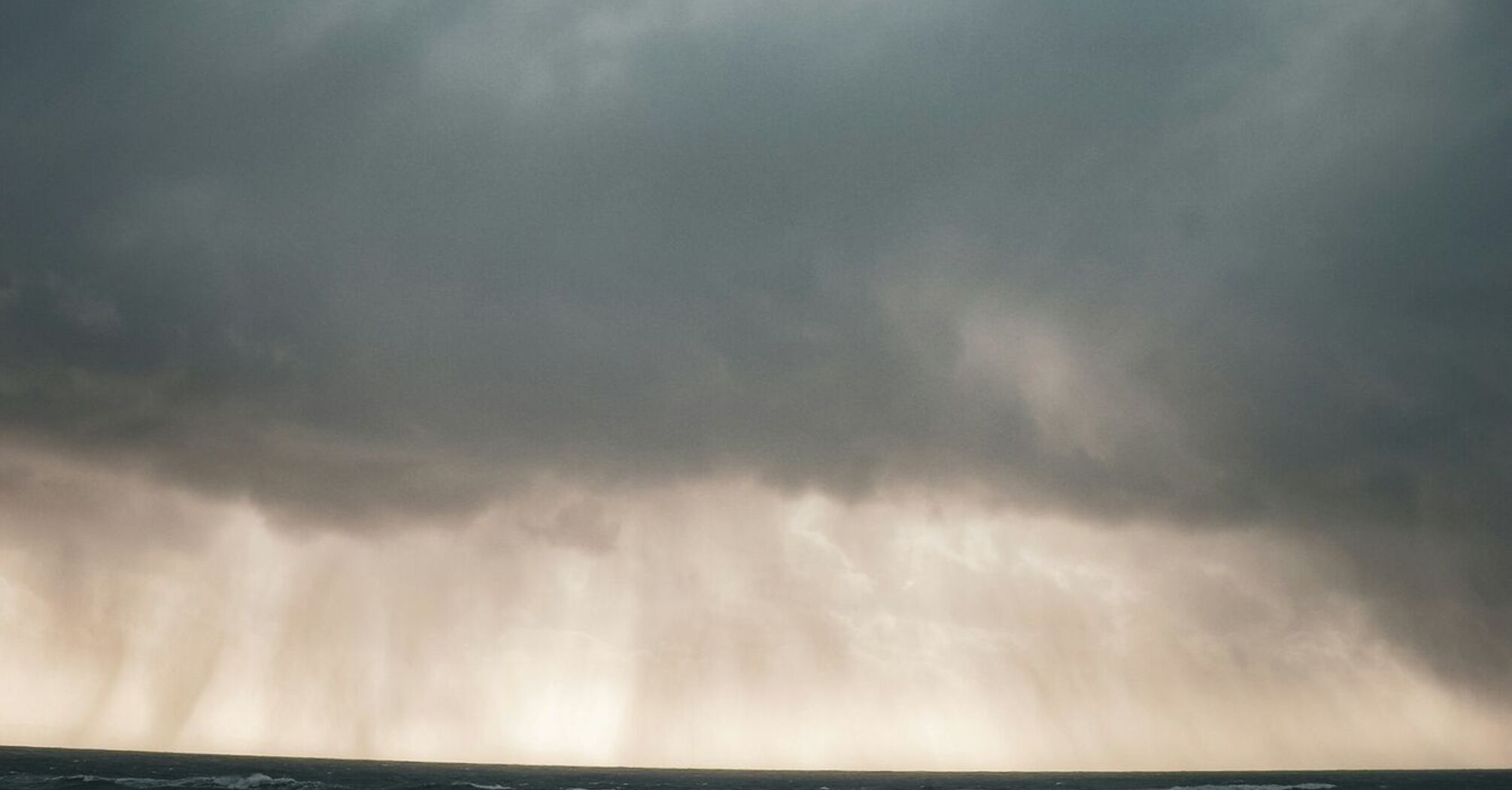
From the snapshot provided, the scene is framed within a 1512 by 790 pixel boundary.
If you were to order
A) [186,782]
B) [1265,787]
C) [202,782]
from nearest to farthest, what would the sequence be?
[186,782], [202,782], [1265,787]

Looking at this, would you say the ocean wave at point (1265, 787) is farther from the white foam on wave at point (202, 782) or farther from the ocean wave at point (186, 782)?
the white foam on wave at point (202, 782)

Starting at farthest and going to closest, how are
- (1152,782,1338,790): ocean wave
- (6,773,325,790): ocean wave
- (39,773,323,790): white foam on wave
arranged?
1. (1152,782,1338,790): ocean wave
2. (39,773,323,790): white foam on wave
3. (6,773,325,790): ocean wave

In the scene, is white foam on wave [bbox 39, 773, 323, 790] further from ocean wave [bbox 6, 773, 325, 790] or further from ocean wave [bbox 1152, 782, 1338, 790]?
ocean wave [bbox 1152, 782, 1338, 790]

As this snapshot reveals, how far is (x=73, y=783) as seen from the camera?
11462 cm

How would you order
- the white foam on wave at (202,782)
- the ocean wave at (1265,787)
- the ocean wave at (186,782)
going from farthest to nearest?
the ocean wave at (1265,787) < the white foam on wave at (202,782) < the ocean wave at (186,782)

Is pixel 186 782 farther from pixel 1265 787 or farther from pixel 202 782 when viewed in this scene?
pixel 1265 787

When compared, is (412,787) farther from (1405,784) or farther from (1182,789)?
(1405,784)

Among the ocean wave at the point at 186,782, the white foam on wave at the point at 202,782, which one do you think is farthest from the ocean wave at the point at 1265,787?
the white foam on wave at the point at 202,782

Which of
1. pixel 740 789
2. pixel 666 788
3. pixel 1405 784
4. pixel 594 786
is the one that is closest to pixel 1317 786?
pixel 1405 784

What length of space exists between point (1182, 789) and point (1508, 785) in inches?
1971

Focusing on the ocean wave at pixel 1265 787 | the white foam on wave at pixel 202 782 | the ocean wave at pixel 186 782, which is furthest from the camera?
the ocean wave at pixel 1265 787

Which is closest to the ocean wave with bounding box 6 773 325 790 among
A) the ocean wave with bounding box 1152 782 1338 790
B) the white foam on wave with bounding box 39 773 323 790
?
the white foam on wave with bounding box 39 773 323 790

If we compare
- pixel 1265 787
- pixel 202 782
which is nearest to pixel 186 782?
pixel 202 782

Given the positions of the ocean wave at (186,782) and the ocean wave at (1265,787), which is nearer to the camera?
the ocean wave at (186,782)
